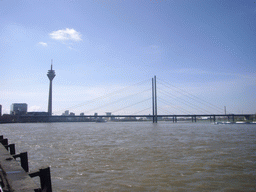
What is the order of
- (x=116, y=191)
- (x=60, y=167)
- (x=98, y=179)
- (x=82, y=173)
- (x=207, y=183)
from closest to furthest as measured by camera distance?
(x=116, y=191), (x=207, y=183), (x=98, y=179), (x=82, y=173), (x=60, y=167)

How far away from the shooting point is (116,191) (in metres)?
5.61

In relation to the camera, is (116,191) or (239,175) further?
(239,175)

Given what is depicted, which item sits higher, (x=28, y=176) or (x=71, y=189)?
(x=28, y=176)

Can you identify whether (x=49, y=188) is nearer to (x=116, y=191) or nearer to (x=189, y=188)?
(x=116, y=191)

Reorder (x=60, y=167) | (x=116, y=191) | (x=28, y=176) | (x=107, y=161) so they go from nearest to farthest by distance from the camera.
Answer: (x=28, y=176), (x=116, y=191), (x=60, y=167), (x=107, y=161)

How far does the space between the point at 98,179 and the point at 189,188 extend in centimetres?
272

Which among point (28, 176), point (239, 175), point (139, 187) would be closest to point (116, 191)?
point (139, 187)

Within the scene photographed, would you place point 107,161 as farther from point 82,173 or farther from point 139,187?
point 139,187

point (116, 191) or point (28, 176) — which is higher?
point (28, 176)

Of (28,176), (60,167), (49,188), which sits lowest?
(60,167)

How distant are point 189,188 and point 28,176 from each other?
4082mm

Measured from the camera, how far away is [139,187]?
5.90 meters

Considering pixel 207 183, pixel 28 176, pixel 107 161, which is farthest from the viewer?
pixel 107 161

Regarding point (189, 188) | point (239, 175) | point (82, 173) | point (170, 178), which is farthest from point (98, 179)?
point (239, 175)
